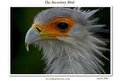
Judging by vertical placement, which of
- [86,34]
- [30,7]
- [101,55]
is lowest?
[101,55]

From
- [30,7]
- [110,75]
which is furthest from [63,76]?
[30,7]

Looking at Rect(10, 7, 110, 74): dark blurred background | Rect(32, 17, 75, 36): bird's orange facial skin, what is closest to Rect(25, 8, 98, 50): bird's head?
Rect(32, 17, 75, 36): bird's orange facial skin

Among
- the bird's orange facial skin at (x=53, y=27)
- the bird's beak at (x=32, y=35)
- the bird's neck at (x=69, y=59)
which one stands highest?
the bird's orange facial skin at (x=53, y=27)

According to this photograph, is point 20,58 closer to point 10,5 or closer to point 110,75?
point 10,5

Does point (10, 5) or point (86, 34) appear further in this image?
point (10, 5)

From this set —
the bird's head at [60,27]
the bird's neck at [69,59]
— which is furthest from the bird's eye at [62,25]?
the bird's neck at [69,59]

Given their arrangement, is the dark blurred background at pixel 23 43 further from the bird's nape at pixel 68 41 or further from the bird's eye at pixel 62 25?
the bird's eye at pixel 62 25

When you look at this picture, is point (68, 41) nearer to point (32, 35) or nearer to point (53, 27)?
point (53, 27)
